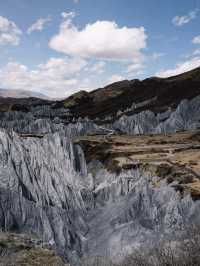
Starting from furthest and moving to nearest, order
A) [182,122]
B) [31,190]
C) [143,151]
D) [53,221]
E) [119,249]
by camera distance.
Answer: [182,122], [143,151], [31,190], [53,221], [119,249]

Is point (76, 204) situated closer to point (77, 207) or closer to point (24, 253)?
point (77, 207)

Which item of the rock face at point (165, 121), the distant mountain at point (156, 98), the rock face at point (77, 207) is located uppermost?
the distant mountain at point (156, 98)

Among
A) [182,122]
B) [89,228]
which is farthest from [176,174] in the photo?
[182,122]

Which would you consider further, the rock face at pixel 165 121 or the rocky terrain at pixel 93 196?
the rock face at pixel 165 121

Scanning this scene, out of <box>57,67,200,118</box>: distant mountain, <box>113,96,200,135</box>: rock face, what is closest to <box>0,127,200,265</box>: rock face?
<box>113,96,200,135</box>: rock face

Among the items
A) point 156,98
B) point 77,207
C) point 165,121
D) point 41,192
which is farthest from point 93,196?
point 156,98

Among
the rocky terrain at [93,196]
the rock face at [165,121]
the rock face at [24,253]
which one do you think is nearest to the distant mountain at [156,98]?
the rock face at [165,121]

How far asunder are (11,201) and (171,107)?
382ft

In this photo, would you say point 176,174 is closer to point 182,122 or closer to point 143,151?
point 143,151

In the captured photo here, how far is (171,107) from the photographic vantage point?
481 feet

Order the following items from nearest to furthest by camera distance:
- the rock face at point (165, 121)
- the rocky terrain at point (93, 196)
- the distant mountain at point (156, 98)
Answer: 1. the rocky terrain at point (93, 196)
2. the rock face at point (165, 121)
3. the distant mountain at point (156, 98)

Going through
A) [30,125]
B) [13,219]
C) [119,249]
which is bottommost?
[119,249]

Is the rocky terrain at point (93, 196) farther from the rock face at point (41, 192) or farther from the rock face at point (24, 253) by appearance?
the rock face at point (24, 253)

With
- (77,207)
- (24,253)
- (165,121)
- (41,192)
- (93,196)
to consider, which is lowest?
(77,207)
